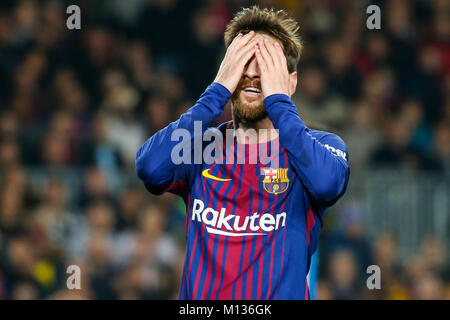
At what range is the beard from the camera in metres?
3.56

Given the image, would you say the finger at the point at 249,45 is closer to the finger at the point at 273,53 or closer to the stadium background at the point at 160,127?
the finger at the point at 273,53

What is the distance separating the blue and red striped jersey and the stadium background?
3.75 meters

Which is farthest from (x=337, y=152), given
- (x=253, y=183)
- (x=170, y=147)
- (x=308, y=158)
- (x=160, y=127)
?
(x=160, y=127)

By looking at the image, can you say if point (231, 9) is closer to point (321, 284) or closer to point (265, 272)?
point (321, 284)

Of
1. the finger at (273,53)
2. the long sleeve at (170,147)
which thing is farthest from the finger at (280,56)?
the long sleeve at (170,147)

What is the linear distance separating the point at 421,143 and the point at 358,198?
1344 mm

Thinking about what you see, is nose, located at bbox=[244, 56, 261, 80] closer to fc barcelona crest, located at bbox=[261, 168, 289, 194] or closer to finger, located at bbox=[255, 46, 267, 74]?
finger, located at bbox=[255, 46, 267, 74]

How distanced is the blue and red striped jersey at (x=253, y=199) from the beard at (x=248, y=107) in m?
0.10

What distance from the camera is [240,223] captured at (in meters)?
3.43

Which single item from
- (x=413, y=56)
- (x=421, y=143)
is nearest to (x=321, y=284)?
(x=421, y=143)

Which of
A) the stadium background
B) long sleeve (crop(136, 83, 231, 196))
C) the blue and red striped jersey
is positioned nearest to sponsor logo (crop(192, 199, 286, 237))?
the blue and red striped jersey

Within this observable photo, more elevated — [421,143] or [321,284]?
[421,143]

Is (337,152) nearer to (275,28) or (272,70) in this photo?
(272,70)

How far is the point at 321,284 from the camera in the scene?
7.36 m
